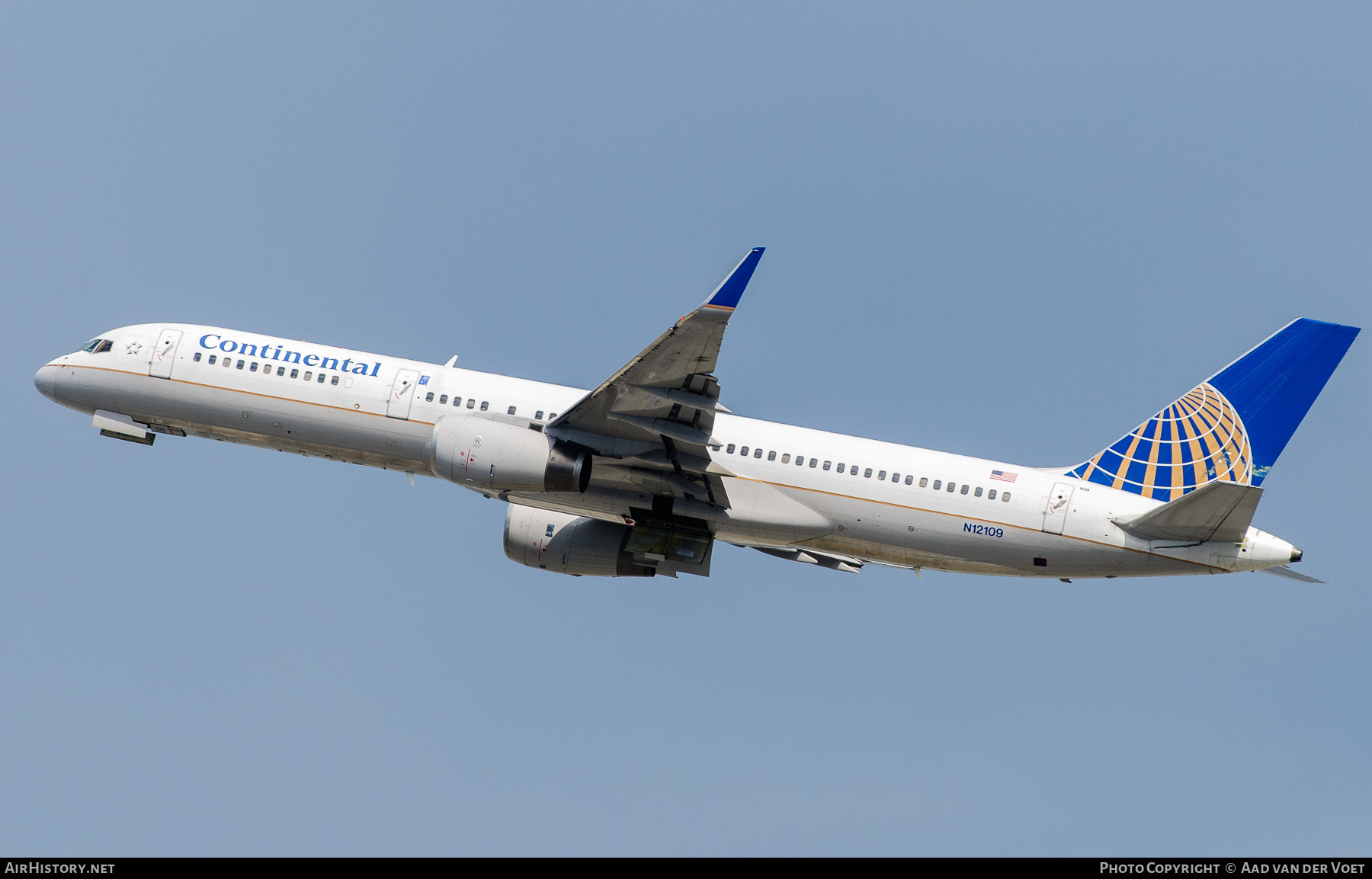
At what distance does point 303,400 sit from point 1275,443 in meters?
27.3

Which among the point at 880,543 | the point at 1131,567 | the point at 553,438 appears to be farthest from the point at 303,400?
A: the point at 1131,567

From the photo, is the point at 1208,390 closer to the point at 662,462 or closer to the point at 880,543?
the point at 880,543

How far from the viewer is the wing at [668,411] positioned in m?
31.0

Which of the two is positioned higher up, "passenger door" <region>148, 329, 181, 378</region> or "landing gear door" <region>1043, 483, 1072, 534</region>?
"passenger door" <region>148, 329, 181, 378</region>

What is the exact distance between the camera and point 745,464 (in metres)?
36.6

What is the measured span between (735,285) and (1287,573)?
53.5 feet

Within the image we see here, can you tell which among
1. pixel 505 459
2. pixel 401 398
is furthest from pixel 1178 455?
pixel 401 398

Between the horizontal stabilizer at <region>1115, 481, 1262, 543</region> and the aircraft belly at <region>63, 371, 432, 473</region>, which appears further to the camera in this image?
the aircraft belly at <region>63, 371, 432, 473</region>

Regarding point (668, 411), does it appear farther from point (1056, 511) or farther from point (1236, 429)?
point (1236, 429)

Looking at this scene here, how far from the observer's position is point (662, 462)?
116ft

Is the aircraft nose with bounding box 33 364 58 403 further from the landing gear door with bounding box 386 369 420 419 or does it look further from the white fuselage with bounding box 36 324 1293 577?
the landing gear door with bounding box 386 369 420 419

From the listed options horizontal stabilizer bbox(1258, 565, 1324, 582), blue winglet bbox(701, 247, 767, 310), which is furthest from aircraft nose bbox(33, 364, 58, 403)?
horizontal stabilizer bbox(1258, 565, 1324, 582)

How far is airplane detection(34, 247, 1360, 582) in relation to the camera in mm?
33969

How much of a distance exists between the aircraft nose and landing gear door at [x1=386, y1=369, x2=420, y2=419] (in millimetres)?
11438
